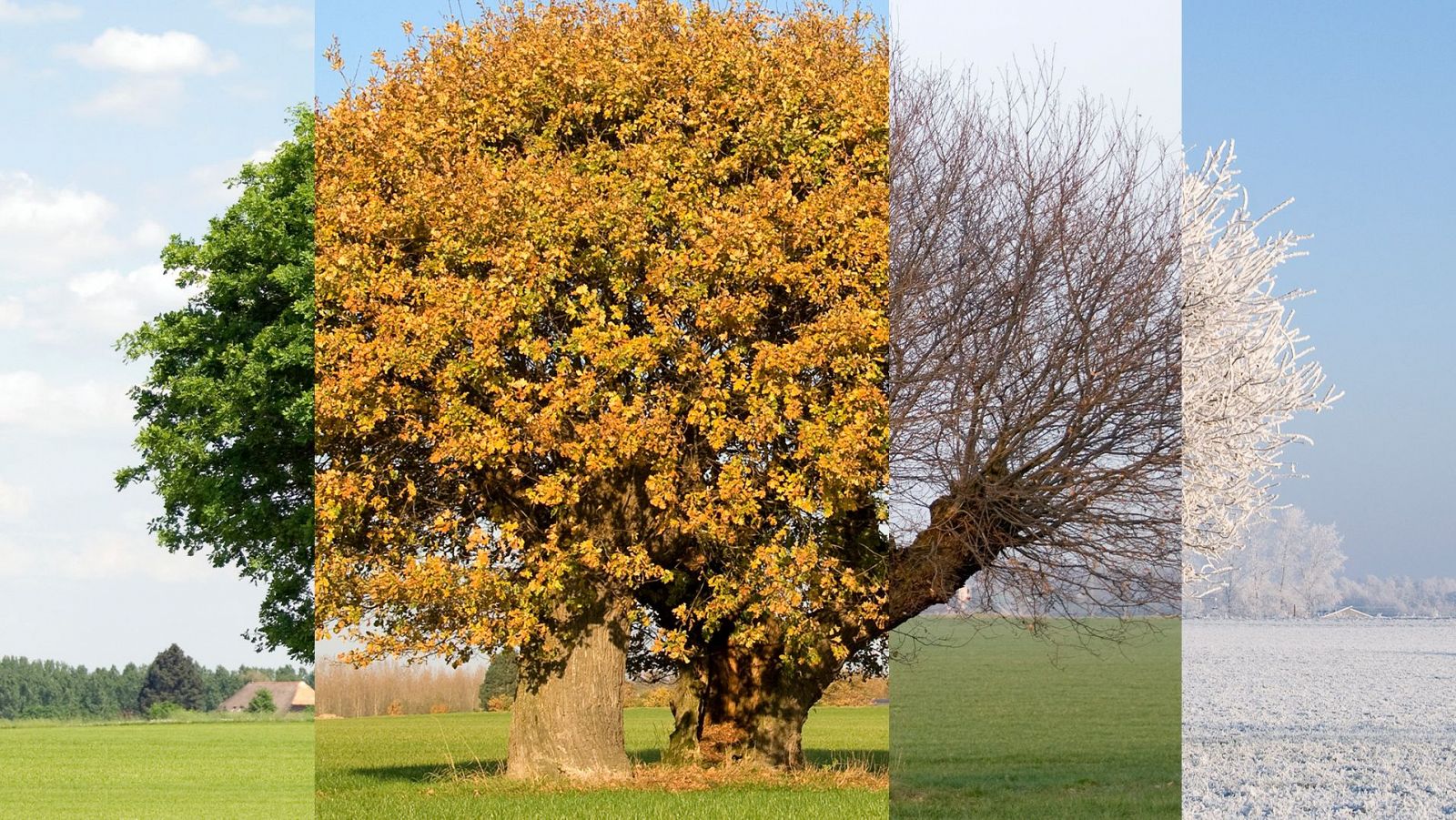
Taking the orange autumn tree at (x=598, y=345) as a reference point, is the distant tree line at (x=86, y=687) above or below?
below

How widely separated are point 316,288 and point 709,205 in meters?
3.69

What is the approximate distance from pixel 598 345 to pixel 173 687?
20.1 meters

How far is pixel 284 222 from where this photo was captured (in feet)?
65.2

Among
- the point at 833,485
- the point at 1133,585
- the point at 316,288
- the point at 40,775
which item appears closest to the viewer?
the point at 833,485

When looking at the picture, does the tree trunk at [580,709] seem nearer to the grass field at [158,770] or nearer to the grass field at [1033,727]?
the grass field at [1033,727]

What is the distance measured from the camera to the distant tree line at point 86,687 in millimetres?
26000

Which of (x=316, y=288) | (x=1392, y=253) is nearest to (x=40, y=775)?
(x=316, y=288)

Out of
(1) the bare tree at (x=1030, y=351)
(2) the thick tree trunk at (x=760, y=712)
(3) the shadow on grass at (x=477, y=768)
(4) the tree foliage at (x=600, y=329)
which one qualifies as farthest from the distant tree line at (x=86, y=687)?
(1) the bare tree at (x=1030, y=351)

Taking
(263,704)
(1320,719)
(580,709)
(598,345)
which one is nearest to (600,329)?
(598,345)

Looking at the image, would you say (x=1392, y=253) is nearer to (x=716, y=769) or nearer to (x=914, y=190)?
(x=914, y=190)

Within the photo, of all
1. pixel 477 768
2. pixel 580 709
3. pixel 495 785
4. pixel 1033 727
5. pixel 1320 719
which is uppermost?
pixel 580 709

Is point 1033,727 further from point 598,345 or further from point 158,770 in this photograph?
point 158,770

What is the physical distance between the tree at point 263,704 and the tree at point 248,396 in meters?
8.12

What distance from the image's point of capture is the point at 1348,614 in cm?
3002
